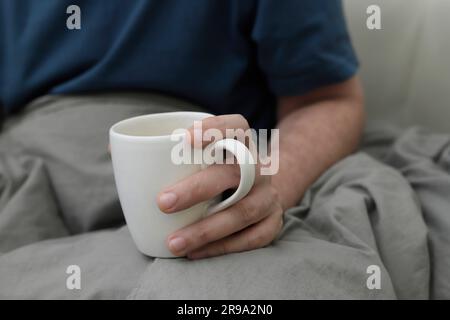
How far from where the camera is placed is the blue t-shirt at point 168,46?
2.04 ft

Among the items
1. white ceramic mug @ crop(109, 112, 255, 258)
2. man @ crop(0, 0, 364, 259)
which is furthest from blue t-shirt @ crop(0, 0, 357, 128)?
white ceramic mug @ crop(109, 112, 255, 258)

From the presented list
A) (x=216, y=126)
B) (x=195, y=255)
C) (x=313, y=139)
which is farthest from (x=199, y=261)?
(x=313, y=139)

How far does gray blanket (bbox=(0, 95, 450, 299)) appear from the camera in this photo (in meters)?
0.40

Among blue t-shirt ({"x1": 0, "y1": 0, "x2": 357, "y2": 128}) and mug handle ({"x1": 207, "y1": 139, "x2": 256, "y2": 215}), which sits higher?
blue t-shirt ({"x1": 0, "y1": 0, "x2": 357, "y2": 128})

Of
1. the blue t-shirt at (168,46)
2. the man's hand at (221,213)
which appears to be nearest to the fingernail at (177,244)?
the man's hand at (221,213)

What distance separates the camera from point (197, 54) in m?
0.65

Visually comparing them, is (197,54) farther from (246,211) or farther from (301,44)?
(246,211)

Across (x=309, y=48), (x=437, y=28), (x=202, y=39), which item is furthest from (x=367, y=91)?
(x=202, y=39)

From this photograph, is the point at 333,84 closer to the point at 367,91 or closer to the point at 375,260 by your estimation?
the point at 367,91

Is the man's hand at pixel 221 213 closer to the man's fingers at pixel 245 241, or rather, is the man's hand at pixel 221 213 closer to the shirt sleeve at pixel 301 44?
the man's fingers at pixel 245 241

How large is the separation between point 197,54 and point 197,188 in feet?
0.98

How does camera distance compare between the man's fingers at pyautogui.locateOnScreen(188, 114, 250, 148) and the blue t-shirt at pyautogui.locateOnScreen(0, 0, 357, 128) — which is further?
the blue t-shirt at pyautogui.locateOnScreen(0, 0, 357, 128)

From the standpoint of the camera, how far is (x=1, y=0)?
65 centimetres

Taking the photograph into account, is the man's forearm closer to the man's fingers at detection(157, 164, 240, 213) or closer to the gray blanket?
the gray blanket
